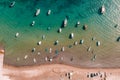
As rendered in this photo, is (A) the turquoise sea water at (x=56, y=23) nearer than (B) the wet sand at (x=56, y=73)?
No

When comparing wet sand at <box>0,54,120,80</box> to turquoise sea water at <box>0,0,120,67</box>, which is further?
turquoise sea water at <box>0,0,120,67</box>

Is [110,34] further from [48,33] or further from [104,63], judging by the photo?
[48,33]

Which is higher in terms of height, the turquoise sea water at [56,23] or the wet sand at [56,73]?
the turquoise sea water at [56,23]

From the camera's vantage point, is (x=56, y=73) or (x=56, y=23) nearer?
(x=56, y=73)

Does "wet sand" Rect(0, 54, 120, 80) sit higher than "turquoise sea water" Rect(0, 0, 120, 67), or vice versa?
"turquoise sea water" Rect(0, 0, 120, 67)
